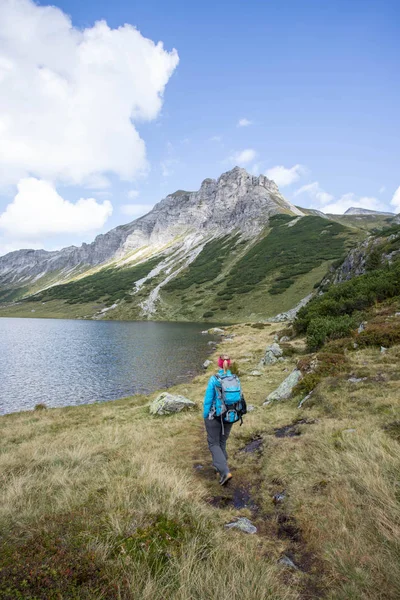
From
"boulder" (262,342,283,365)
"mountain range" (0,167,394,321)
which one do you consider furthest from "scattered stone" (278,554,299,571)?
"mountain range" (0,167,394,321)

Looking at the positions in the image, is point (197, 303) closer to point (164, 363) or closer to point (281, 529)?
point (164, 363)

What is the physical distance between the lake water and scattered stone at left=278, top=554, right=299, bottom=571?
19.0 metres

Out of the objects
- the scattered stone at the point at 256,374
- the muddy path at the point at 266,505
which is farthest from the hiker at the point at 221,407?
the scattered stone at the point at 256,374

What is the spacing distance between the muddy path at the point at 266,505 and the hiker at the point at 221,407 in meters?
0.57

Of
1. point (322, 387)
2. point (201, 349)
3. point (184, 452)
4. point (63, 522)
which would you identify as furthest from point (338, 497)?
point (201, 349)

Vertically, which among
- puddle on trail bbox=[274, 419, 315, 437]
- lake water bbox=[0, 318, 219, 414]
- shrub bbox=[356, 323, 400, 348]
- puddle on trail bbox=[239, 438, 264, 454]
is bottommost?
lake water bbox=[0, 318, 219, 414]

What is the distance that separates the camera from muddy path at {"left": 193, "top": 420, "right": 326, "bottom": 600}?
428 cm

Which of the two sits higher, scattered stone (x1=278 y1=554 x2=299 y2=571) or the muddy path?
scattered stone (x1=278 y1=554 x2=299 y2=571)

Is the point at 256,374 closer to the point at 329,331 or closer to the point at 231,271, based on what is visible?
the point at 329,331

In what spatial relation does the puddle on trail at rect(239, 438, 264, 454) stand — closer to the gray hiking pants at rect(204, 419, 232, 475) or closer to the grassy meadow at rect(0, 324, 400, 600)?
the grassy meadow at rect(0, 324, 400, 600)

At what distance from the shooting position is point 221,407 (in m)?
7.51

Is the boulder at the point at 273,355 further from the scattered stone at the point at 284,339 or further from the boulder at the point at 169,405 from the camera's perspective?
the boulder at the point at 169,405

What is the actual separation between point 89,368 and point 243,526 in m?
27.9

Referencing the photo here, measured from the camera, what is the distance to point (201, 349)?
38938mm
